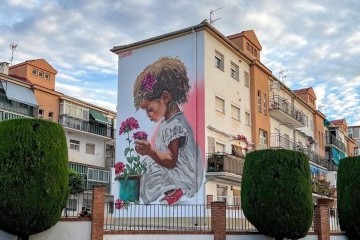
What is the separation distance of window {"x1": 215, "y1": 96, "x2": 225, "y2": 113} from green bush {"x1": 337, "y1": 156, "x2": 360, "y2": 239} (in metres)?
9.40

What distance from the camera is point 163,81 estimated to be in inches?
1232

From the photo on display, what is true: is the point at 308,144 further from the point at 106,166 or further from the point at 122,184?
the point at 122,184

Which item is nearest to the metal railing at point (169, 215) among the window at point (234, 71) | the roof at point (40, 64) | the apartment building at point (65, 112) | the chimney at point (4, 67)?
the window at point (234, 71)

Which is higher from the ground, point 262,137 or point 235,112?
point 235,112

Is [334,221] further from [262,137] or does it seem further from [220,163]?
[262,137]

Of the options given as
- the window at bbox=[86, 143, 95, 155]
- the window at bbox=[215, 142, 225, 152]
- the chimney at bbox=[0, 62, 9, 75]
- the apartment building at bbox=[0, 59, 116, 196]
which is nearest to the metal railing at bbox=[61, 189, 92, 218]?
the window at bbox=[215, 142, 225, 152]

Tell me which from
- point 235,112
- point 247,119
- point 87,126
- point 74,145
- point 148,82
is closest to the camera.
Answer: point 148,82

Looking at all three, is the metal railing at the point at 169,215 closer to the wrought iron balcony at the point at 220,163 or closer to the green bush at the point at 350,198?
the wrought iron balcony at the point at 220,163

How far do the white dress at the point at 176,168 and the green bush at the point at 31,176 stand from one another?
13436mm

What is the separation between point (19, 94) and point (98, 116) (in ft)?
32.1

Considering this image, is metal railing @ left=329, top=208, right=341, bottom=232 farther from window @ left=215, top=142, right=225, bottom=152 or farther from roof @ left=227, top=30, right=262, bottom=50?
roof @ left=227, top=30, right=262, bottom=50

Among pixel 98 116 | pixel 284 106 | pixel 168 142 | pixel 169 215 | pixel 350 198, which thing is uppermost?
pixel 98 116

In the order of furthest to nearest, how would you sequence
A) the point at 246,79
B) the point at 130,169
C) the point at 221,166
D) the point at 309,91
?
the point at 309,91 < the point at 246,79 < the point at 130,169 < the point at 221,166

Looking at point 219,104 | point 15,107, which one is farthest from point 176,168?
point 15,107
